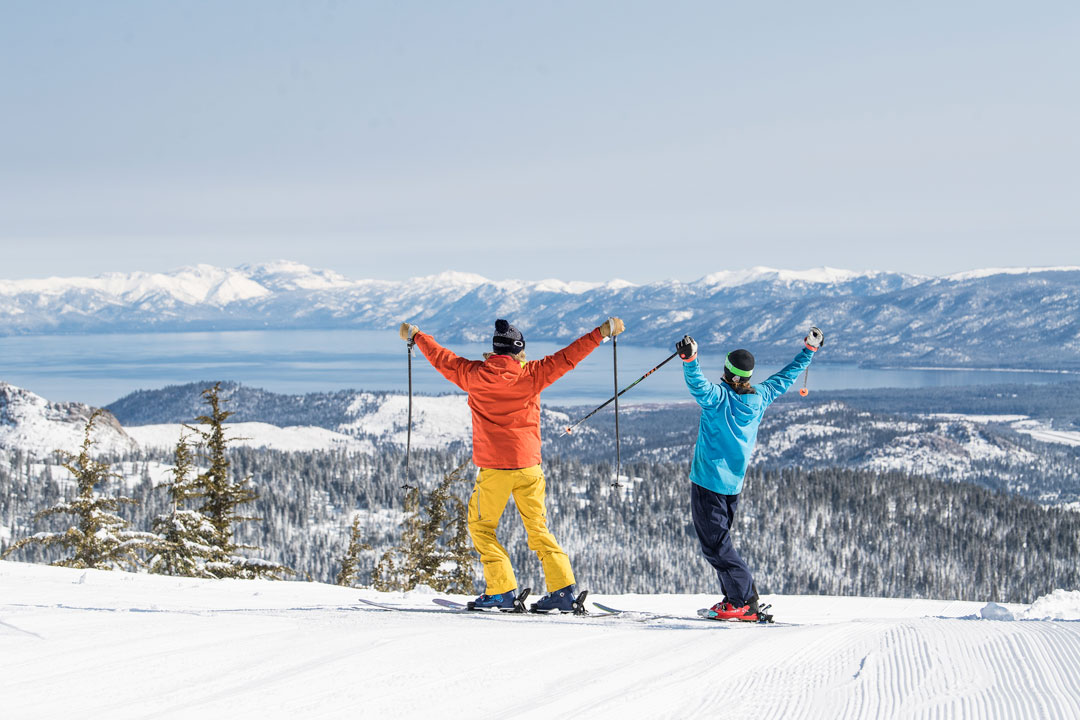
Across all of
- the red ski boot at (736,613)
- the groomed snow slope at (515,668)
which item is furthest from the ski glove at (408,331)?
the red ski boot at (736,613)

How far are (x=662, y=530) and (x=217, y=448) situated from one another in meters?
116

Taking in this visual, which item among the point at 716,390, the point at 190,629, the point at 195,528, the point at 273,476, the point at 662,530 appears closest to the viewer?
the point at 190,629

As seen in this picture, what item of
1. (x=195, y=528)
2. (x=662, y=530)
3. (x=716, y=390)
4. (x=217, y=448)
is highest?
(x=716, y=390)

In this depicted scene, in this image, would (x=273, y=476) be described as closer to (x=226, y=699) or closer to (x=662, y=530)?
(x=662, y=530)

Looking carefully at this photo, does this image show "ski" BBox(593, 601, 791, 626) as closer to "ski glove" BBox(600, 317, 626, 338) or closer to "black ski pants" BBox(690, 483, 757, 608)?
"black ski pants" BBox(690, 483, 757, 608)

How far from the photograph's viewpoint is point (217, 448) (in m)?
17.3

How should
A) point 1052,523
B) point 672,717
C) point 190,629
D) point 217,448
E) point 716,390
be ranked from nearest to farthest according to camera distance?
1. point 672,717
2. point 190,629
3. point 716,390
4. point 217,448
5. point 1052,523

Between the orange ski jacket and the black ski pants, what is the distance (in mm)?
1587

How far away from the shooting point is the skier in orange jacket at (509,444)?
675 cm

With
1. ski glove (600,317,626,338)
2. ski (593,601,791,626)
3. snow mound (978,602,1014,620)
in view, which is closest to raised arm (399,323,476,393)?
ski glove (600,317,626,338)

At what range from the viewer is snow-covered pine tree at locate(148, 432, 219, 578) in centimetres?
1463

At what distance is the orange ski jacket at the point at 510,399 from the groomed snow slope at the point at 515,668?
1.61 meters

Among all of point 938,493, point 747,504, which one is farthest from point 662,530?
point 938,493

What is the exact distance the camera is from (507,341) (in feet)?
22.5
